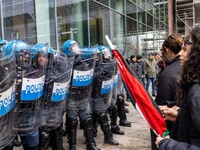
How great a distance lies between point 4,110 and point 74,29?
6.15m

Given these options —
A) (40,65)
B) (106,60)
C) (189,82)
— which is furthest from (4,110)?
(106,60)

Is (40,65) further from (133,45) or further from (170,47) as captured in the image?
(133,45)

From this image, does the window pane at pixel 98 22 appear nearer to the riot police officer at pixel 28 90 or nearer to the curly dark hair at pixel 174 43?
the riot police officer at pixel 28 90

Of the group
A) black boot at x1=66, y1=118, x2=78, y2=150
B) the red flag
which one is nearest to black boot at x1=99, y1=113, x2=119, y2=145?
black boot at x1=66, y1=118, x2=78, y2=150

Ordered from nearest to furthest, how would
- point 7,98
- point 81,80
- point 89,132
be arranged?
1. point 7,98
2. point 81,80
3. point 89,132

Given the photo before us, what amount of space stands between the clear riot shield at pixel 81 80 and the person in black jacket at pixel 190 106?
205 centimetres

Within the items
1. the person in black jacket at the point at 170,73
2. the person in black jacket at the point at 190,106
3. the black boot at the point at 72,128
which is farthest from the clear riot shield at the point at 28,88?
the person in black jacket at the point at 190,106

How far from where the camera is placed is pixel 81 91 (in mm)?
3406

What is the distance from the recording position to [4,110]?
6.63ft

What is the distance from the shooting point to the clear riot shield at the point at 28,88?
243 centimetres

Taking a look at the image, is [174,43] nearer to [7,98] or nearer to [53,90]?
[53,90]

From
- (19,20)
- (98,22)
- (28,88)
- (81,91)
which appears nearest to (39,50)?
(28,88)

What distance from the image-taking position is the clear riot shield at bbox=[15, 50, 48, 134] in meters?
2.43

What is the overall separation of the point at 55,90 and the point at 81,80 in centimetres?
54
